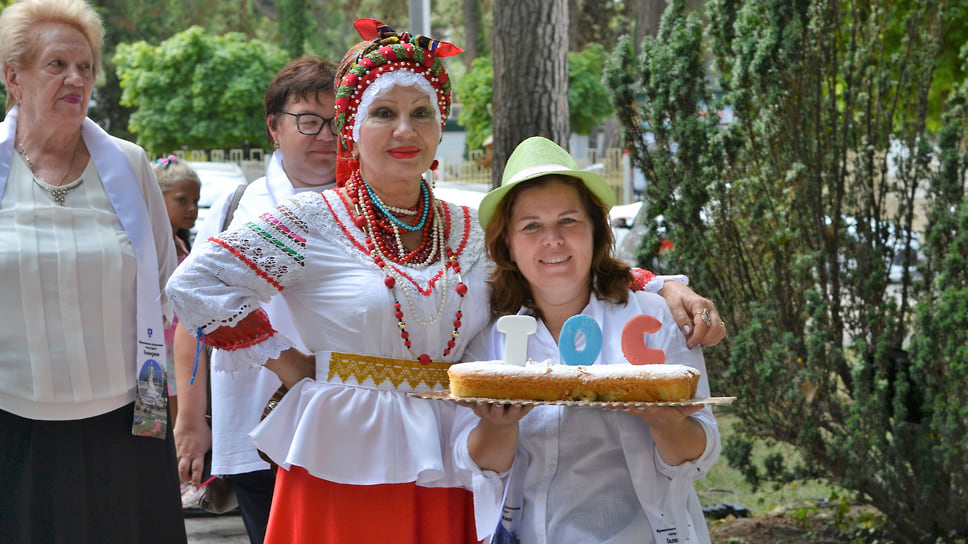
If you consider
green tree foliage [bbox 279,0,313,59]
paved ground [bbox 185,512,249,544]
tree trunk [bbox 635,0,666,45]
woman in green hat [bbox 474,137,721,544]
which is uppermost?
green tree foliage [bbox 279,0,313,59]

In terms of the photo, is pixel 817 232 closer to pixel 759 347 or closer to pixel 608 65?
pixel 759 347

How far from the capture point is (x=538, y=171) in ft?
8.85

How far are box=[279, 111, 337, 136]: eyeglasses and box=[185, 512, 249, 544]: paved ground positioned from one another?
3086 millimetres

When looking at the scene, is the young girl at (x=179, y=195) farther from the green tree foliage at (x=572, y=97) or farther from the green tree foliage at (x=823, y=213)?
the green tree foliage at (x=572, y=97)

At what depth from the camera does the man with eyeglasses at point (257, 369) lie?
345 centimetres

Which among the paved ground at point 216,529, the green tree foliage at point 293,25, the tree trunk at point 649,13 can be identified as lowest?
the paved ground at point 216,529

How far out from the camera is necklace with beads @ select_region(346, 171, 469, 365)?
2752mm

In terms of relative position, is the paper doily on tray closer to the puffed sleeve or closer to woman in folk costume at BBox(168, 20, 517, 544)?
woman in folk costume at BBox(168, 20, 517, 544)

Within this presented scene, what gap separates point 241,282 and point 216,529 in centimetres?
386

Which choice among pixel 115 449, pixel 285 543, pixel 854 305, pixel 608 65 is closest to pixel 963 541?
pixel 854 305

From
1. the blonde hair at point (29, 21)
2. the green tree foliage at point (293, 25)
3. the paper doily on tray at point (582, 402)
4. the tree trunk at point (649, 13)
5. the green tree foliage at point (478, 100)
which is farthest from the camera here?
the green tree foliage at point (293, 25)

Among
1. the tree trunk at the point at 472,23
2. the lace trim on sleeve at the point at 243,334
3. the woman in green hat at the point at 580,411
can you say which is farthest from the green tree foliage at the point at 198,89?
the woman in green hat at the point at 580,411

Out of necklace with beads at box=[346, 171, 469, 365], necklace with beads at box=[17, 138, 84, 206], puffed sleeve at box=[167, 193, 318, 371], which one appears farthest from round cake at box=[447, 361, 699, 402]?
necklace with beads at box=[17, 138, 84, 206]

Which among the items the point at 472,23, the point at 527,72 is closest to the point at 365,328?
the point at 527,72
